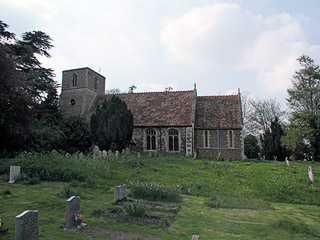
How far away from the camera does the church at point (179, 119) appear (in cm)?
2270

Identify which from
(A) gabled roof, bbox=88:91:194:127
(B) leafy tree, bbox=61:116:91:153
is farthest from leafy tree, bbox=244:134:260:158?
(B) leafy tree, bbox=61:116:91:153

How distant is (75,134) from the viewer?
72.2 feet

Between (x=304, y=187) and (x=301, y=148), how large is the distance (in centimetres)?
1578

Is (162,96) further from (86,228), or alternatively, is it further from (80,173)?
(86,228)

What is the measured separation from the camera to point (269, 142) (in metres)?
28.0

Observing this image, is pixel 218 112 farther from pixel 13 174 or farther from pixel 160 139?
pixel 13 174

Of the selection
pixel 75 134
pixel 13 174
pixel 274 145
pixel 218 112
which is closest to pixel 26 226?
pixel 13 174

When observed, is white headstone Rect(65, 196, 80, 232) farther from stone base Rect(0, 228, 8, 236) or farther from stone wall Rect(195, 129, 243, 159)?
stone wall Rect(195, 129, 243, 159)

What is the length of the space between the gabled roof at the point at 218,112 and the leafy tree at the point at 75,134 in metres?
10.8

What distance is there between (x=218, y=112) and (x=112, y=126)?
435 inches

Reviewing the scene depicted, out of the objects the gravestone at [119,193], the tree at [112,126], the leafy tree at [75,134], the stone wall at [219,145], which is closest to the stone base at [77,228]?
the gravestone at [119,193]

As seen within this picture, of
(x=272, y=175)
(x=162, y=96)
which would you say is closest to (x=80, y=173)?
(x=272, y=175)

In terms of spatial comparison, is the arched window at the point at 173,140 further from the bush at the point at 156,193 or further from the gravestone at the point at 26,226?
the gravestone at the point at 26,226

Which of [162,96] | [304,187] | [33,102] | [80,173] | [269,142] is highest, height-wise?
[162,96]
